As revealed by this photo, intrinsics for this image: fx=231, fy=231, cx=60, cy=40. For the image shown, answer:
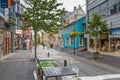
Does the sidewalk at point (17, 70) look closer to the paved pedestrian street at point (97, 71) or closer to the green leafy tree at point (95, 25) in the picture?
the paved pedestrian street at point (97, 71)

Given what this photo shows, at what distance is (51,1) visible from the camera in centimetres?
2339

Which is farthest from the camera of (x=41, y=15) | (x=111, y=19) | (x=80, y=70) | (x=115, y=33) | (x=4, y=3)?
(x=111, y=19)

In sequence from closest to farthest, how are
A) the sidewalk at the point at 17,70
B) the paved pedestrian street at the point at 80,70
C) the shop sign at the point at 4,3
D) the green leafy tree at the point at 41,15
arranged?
the sidewalk at the point at 17,70 < the paved pedestrian street at the point at 80,70 < the shop sign at the point at 4,3 < the green leafy tree at the point at 41,15

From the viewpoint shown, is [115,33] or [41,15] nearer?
[41,15]

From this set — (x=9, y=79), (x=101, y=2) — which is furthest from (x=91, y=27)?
(x=9, y=79)

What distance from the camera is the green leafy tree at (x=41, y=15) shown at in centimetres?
2325

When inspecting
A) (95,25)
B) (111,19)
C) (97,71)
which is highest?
(111,19)

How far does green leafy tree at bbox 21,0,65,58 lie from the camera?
23250 mm

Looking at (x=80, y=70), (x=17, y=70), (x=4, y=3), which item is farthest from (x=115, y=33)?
(x=17, y=70)

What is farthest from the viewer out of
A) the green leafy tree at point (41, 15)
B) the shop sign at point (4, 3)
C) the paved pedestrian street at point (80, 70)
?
the green leafy tree at point (41, 15)

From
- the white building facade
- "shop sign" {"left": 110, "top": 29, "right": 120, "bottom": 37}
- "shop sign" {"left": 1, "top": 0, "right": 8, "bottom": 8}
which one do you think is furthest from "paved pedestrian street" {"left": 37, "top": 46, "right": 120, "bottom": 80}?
the white building facade

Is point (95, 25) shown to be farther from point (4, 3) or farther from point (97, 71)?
point (97, 71)

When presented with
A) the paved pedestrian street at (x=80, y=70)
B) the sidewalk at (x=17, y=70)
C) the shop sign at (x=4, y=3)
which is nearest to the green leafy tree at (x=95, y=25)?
the paved pedestrian street at (x=80, y=70)

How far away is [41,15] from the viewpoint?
23250mm
